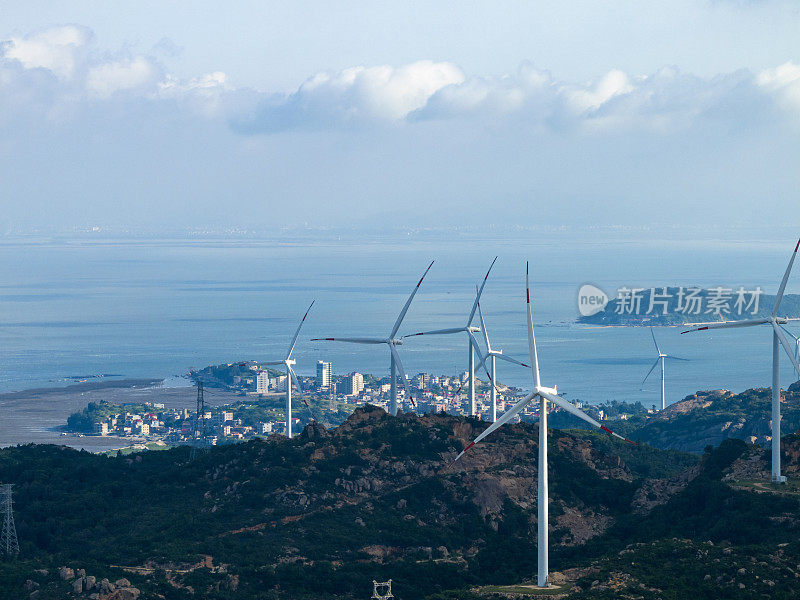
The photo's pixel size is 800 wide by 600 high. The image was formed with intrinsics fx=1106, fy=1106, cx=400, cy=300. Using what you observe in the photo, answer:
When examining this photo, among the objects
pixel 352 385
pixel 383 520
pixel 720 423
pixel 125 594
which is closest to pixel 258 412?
pixel 352 385

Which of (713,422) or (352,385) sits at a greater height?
(352,385)

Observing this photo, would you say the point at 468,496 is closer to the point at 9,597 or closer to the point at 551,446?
the point at 551,446

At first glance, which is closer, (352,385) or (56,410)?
(56,410)

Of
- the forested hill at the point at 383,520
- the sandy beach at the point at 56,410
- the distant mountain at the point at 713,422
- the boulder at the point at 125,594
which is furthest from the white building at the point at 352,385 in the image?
the boulder at the point at 125,594

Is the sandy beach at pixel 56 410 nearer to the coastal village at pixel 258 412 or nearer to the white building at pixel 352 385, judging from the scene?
the coastal village at pixel 258 412

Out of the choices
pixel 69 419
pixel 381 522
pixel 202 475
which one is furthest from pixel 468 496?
pixel 69 419

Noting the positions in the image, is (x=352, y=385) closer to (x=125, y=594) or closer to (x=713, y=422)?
(x=713, y=422)
